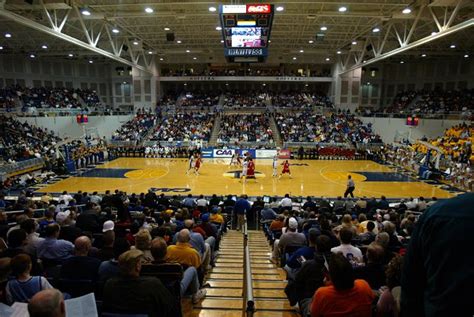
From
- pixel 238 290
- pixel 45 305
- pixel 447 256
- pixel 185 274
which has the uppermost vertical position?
pixel 447 256

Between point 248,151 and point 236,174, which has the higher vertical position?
point 248,151

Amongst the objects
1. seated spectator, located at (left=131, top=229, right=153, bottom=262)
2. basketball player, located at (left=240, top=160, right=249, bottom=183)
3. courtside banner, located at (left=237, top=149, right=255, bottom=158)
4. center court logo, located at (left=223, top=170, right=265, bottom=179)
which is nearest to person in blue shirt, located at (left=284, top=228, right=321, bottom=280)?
seated spectator, located at (left=131, top=229, right=153, bottom=262)

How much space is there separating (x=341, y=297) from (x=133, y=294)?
1.74 m

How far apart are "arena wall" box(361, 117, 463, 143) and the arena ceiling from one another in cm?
741

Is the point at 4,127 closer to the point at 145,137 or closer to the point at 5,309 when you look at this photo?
the point at 145,137

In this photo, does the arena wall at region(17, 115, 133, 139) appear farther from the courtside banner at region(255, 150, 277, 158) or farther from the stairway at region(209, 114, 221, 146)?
the courtside banner at region(255, 150, 277, 158)

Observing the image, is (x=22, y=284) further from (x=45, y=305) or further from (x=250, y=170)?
(x=250, y=170)

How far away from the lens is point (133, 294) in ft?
9.56

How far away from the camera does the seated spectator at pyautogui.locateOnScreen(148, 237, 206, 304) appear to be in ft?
13.1

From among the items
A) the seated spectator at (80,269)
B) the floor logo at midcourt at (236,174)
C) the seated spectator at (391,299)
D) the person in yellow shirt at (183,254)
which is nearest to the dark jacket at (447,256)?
the seated spectator at (391,299)

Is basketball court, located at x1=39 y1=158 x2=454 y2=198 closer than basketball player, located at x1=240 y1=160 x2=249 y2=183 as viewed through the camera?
Yes

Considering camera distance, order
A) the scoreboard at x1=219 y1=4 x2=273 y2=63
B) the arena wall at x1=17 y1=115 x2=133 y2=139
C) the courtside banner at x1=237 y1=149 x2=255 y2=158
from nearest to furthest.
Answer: the scoreboard at x1=219 y1=4 x2=273 y2=63
the courtside banner at x1=237 y1=149 x2=255 y2=158
the arena wall at x1=17 y1=115 x2=133 y2=139

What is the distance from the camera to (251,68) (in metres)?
46.2

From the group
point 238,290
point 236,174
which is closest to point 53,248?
point 238,290
